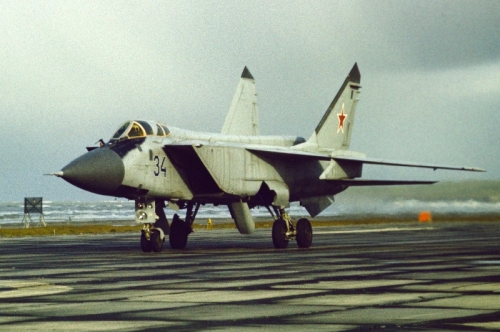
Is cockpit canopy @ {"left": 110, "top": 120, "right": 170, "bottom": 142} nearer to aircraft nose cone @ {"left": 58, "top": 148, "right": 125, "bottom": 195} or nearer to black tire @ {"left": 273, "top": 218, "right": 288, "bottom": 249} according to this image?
aircraft nose cone @ {"left": 58, "top": 148, "right": 125, "bottom": 195}

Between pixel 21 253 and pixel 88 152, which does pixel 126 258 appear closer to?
pixel 88 152

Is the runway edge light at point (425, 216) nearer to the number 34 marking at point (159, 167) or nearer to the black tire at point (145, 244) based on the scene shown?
the number 34 marking at point (159, 167)

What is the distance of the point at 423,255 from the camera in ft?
66.5

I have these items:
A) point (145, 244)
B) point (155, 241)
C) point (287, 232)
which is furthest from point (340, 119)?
point (145, 244)

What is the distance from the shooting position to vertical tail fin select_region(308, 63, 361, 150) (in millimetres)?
27922

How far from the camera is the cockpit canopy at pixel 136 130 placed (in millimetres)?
22500

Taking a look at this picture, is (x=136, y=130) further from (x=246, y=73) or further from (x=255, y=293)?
(x=255, y=293)

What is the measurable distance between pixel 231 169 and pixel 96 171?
430 centimetres

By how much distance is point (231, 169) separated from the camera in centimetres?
2397

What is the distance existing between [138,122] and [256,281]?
9.93 metres

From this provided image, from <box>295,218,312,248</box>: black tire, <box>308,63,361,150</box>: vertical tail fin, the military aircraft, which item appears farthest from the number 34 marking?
<box>308,63,361,150</box>: vertical tail fin

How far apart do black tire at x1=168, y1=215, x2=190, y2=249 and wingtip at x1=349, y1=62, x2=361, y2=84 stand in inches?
299

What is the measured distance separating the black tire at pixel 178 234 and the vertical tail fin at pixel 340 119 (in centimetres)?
499

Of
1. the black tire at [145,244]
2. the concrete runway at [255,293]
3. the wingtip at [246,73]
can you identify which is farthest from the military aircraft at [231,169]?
the concrete runway at [255,293]
